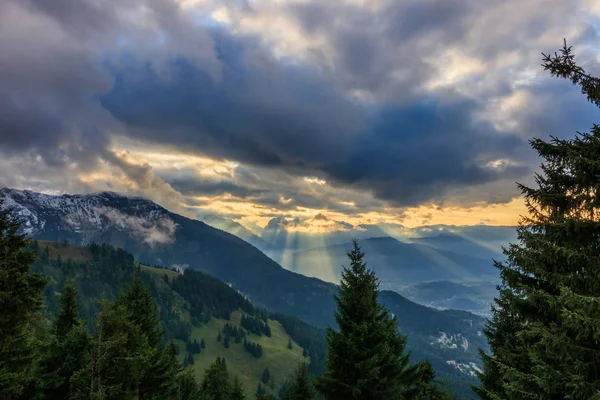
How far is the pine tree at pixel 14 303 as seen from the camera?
18109 millimetres

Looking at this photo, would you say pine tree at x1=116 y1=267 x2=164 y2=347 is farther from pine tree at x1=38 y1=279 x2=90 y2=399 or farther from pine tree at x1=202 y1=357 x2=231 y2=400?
pine tree at x1=202 y1=357 x2=231 y2=400

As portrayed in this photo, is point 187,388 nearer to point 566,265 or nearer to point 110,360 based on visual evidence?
point 110,360

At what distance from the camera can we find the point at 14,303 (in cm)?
1852

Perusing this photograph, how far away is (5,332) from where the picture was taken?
18484mm

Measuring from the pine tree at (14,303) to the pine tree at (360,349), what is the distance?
17.1 metres

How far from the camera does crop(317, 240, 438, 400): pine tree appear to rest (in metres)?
21.2

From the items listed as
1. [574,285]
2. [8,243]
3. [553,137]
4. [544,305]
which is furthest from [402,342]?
[8,243]

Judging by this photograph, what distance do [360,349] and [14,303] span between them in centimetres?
2001

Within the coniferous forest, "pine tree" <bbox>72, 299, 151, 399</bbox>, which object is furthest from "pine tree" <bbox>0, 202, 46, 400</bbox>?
"pine tree" <bbox>72, 299, 151, 399</bbox>

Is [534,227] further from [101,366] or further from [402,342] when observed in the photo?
[101,366]

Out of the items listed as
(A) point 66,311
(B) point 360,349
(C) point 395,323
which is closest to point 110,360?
(A) point 66,311

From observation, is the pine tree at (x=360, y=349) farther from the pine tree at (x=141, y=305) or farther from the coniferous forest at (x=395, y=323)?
the pine tree at (x=141, y=305)

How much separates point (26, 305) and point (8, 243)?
11.8 ft

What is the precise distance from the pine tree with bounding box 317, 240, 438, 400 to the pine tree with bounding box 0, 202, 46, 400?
1708 centimetres
